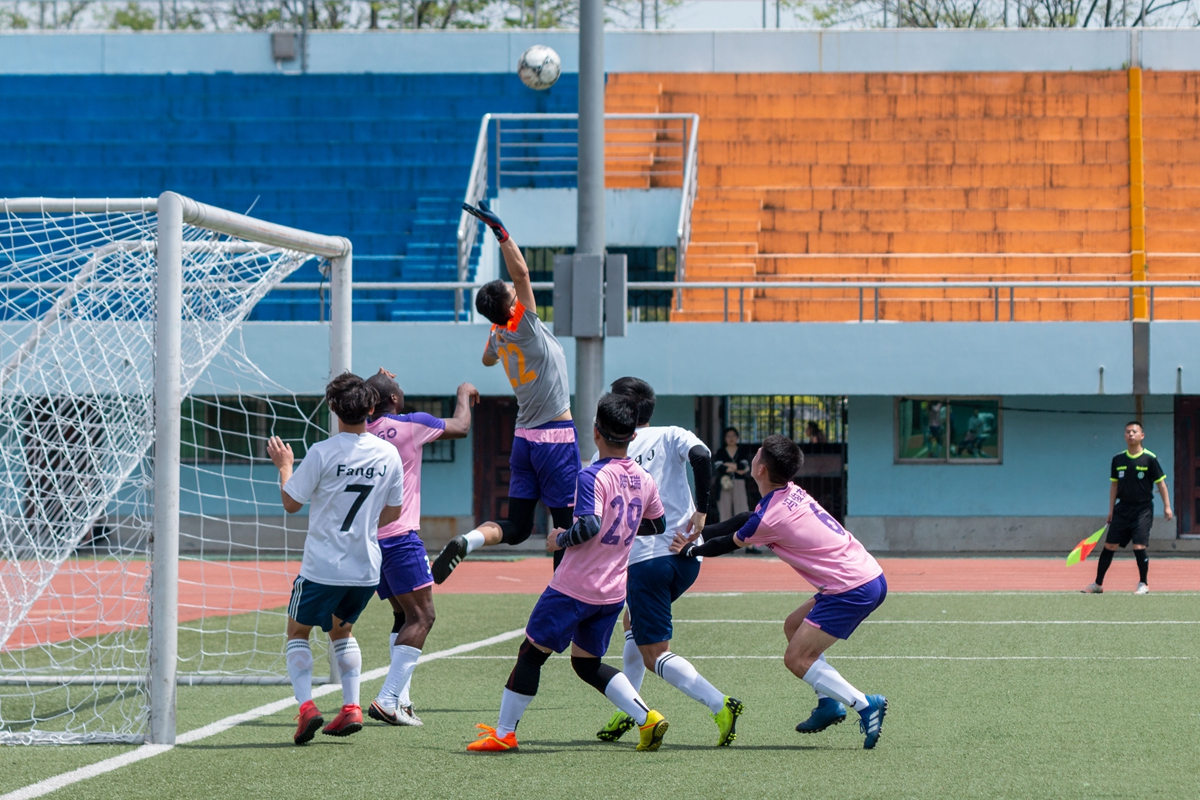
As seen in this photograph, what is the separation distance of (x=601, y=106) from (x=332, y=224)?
14128 millimetres

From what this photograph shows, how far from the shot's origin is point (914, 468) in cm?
2170

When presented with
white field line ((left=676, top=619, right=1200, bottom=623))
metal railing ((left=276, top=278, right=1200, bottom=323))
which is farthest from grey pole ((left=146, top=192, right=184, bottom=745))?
metal railing ((left=276, top=278, right=1200, bottom=323))

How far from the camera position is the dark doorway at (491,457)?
22.4 m

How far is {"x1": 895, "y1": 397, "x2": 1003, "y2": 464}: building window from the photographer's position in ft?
71.5

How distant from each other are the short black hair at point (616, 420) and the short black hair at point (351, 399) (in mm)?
1172

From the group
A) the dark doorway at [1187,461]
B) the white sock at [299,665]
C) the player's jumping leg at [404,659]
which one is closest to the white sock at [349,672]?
the white sock at [299,665]

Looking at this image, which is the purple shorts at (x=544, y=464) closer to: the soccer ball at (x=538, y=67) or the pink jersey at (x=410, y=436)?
the pink jersey at (x=410, y=436)

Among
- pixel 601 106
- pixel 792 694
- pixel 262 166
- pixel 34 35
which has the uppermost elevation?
pixel 34 35

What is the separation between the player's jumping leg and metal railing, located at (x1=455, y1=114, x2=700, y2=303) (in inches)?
622

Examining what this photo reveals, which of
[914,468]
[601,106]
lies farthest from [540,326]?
[914,468]

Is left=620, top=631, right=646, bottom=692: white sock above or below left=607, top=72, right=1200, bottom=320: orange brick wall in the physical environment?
below

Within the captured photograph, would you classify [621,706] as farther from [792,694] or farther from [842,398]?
[842,398]

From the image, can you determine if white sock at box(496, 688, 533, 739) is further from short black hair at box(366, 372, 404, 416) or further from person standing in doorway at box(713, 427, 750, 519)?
person standing in doorway at box(713, 427, 750, 519)

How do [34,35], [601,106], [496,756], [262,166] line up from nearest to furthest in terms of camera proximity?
[496,756] < [601,106] < [262,166] < [34,35]
